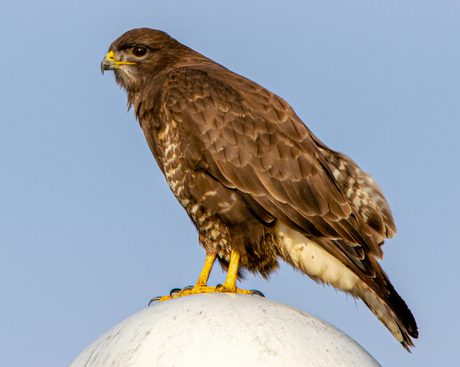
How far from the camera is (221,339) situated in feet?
10.3

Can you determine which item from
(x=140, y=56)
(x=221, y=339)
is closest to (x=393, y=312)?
(x=221, y=339)

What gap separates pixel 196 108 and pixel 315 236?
143 cm

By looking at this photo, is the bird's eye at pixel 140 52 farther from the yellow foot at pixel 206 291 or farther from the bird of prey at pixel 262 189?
the yellow foot at pixel 206 291

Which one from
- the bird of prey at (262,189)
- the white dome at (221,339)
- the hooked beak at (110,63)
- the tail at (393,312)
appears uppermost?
the hooked beak at (110,63)

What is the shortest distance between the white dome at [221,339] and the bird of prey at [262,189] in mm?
1427

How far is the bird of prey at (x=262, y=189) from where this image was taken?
495 centimetres

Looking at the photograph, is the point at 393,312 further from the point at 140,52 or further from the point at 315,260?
the point at 140,52

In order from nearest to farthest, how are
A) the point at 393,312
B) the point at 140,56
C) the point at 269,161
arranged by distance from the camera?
1. the point at 393,312
2. the point at 269,161
3. the point at 140,56

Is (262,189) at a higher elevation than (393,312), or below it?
higher

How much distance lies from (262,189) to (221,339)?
2.07 m

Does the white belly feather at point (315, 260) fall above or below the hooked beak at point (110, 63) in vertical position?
below

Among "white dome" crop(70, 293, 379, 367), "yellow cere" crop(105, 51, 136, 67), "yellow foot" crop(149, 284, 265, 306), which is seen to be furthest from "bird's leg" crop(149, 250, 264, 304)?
"yellow cere" crop(105, 51, 136, 67)

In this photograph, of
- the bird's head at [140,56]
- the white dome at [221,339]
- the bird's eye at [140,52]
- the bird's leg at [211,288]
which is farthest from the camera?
the bird's eye at [140,52]

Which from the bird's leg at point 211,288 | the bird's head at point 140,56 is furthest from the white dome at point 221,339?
the bird's head at point 140,56
